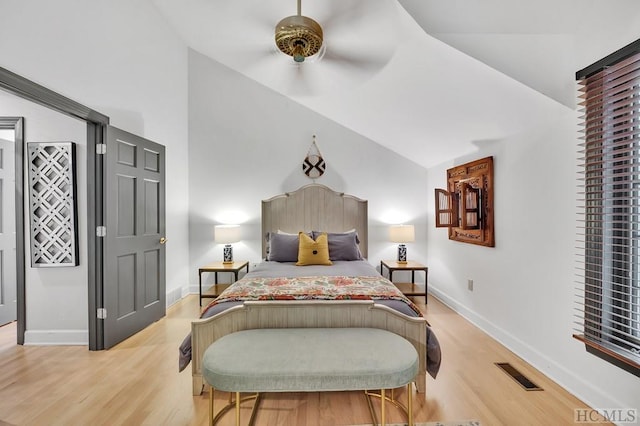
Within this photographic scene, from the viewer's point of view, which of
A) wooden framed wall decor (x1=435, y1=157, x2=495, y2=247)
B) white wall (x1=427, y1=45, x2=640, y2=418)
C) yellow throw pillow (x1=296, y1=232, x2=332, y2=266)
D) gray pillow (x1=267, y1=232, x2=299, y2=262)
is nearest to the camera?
white wall (x1=427, y1=45, x2=640, y2=418)

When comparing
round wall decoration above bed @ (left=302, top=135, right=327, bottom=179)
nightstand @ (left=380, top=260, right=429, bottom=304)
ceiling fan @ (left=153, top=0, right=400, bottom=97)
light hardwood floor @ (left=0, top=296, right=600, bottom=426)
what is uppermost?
ceiling fan @ (left=153, top=0, right=400, bottom=97)

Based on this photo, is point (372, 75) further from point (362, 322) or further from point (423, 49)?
point (362, 322)

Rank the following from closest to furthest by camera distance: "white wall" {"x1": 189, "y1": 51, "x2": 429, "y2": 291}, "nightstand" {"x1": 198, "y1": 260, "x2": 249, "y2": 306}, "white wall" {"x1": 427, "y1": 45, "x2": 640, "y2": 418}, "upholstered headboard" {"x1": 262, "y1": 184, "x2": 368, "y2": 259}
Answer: "white wall" {"x1": 427, "y1": 45, "x2": 640, "y2": 418}, "nightstand" {"x1": 198, "y1": 260, "x2": 249, "y2": 306}, "upholstered headboard" {"x1": 262, "y1": 184, "x2": 368, "y2": 259}, "white wall" {"x1": 189, "y1": 51, "x2": 429, "y2": 291}

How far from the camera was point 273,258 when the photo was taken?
3.72 meters

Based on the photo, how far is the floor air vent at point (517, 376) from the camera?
6.81 ft

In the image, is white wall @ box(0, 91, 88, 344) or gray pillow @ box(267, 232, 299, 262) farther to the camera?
gray pillow @ box(267, 232, 299, 262)

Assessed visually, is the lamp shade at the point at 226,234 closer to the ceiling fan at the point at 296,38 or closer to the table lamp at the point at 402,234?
the ceiling fan at the point at 296,38

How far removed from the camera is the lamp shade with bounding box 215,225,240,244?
4121 millimetres

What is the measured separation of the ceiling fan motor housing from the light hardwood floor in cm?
236

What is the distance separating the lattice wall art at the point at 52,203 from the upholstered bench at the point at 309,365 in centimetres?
210

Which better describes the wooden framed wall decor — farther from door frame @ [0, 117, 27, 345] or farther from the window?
door frame @ [0, 117, 27, 345]

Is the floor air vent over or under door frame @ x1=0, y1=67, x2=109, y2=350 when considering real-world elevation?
under

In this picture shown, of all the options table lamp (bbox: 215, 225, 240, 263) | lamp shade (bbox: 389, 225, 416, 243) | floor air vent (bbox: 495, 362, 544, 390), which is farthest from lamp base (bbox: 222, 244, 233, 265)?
floor air vent (bbox: 495, 362, 544, 390)

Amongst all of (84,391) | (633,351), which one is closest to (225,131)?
(84,391)
